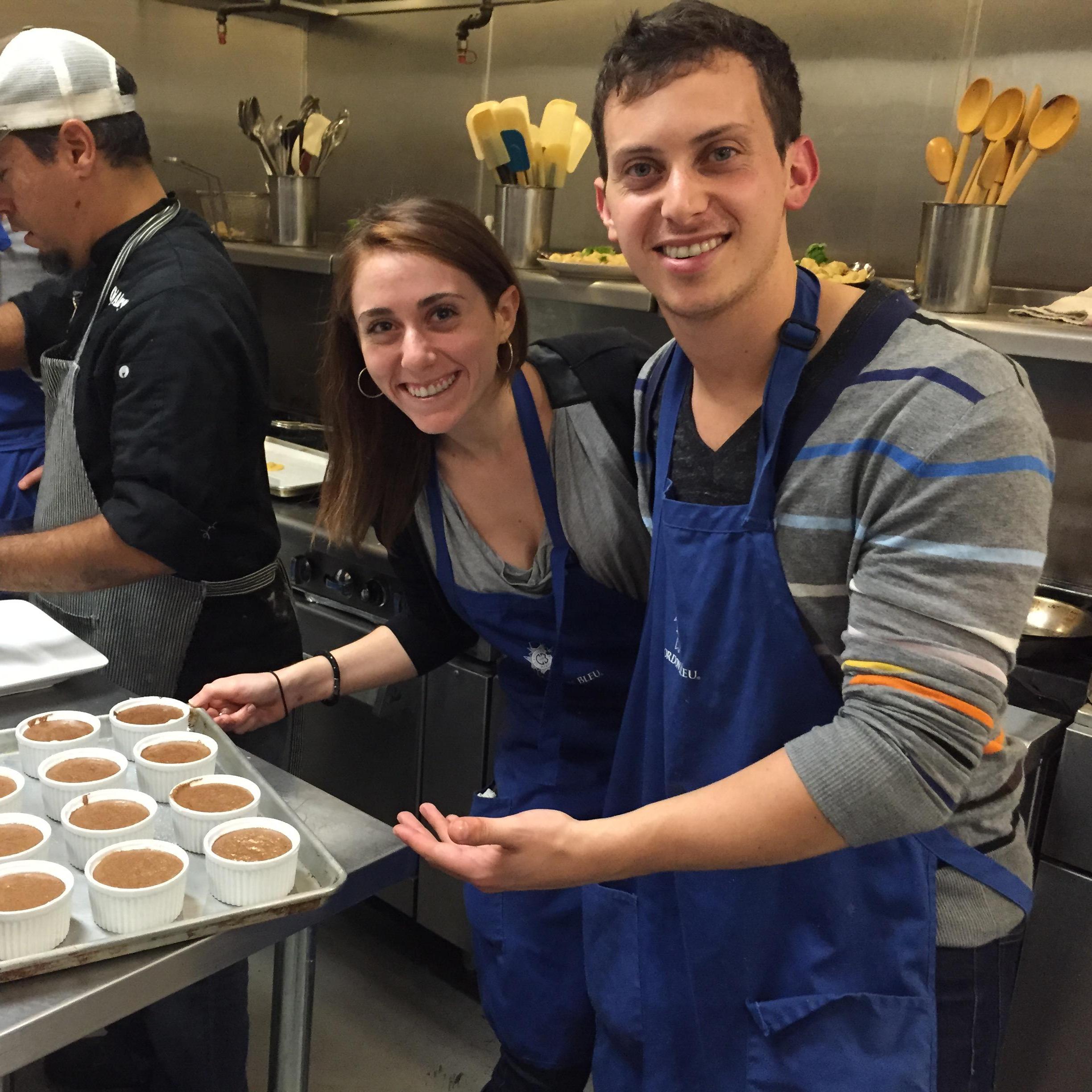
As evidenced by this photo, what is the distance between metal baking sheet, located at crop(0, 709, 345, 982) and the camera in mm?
875

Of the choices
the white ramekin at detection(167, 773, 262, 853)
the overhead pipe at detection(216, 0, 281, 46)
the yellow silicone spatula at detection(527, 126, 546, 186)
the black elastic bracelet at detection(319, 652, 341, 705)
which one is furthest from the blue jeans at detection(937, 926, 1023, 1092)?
the overhead pipe at detection(216, 0, 281, 46)

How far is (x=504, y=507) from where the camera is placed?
1363mm


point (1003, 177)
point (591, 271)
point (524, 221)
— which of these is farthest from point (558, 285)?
point (1003, 177)

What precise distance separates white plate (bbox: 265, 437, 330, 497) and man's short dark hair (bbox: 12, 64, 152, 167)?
74 cm

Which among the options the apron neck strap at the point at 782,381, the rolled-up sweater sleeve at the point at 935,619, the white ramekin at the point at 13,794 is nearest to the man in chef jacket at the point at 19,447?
the white ramekin at the point at 13,794

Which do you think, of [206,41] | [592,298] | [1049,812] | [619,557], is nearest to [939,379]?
[619,557]

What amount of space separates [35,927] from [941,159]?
5.90 feet

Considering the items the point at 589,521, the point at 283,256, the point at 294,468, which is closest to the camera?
the point at 589,521

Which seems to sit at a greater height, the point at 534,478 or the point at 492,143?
the point at 492,143

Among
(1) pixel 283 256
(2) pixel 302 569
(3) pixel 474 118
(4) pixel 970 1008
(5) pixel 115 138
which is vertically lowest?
(2) pixel 302 569

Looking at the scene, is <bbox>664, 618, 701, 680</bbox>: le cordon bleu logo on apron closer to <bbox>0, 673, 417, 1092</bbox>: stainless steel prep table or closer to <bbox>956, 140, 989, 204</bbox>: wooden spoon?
<bbox>0, 673, 417, 1092</bbox>: stainless steel prep table

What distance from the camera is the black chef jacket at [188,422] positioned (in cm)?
147

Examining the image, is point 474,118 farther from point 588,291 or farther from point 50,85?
point 50,85

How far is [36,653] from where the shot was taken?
141 centimetres
